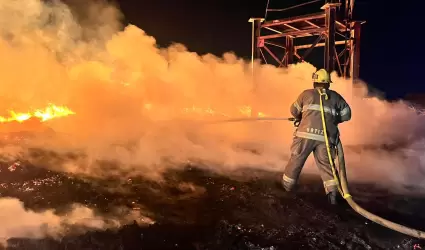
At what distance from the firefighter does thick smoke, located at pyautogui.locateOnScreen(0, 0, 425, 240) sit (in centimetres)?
196

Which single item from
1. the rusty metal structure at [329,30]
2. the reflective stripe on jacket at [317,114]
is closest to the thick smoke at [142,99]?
the rusty metal structure at [329,30]

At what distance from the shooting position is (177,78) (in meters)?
12.1

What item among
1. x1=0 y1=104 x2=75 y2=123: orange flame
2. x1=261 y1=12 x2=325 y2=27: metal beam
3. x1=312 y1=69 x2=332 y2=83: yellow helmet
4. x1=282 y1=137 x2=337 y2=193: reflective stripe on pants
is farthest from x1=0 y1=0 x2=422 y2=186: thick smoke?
x1=312 y1=69 x2=332 y2=83: yellow helmet

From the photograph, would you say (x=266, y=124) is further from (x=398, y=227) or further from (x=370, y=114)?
(x=398, y=227)

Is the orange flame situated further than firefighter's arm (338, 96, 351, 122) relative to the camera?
Yes

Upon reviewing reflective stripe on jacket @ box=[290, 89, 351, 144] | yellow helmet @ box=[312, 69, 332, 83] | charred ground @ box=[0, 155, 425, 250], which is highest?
yellow helmet @ box=[312, 69, 332, 83]

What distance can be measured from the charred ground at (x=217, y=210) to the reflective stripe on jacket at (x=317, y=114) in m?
0.98

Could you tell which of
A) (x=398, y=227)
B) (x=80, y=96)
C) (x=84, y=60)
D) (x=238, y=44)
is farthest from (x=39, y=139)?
(x=238, y=44)

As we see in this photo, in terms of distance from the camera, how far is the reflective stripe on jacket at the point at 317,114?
16.8ft

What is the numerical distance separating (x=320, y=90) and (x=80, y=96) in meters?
6.33

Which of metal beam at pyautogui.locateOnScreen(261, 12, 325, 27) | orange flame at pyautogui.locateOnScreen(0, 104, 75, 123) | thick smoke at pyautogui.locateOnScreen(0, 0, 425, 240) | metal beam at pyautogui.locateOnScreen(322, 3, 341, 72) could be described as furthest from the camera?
metal beam at pyautogui.locateOnScreen(261, 12, 325, 27)

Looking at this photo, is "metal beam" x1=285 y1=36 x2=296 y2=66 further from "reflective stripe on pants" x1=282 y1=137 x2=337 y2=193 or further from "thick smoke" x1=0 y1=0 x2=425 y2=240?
"reflective stripe on pants" x1=282 y1=137 x2=337 y2=193

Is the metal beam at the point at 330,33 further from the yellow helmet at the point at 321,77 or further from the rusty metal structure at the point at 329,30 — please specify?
the yellow helmet at the point at 321,77

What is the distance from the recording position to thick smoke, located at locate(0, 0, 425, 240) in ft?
24.3
